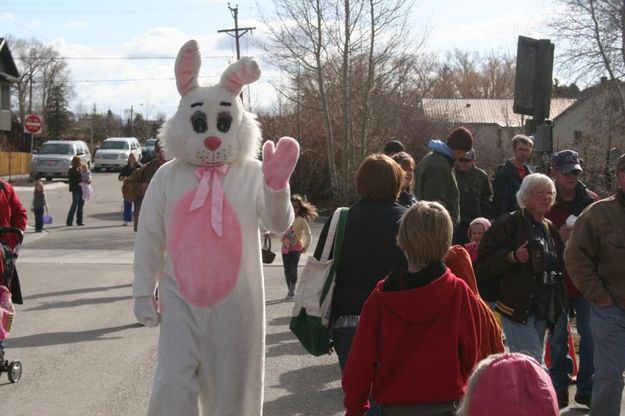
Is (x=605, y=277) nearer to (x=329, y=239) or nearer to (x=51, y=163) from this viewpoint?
(x=329, y=239)

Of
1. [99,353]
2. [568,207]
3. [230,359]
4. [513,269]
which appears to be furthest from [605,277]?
[99,353]

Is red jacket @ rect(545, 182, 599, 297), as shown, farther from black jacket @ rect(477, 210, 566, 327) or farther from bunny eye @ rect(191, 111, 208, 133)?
bunny eye @ rect(191, 111, 208, 133)

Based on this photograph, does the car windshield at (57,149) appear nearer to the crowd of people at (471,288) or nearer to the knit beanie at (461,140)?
the crowd of people at (471,288)

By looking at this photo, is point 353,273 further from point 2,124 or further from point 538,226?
point 2,124

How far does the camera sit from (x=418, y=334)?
13.2 ft

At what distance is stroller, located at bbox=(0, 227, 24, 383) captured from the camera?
7062 mm

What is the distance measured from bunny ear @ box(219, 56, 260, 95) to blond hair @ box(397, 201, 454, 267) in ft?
5.50

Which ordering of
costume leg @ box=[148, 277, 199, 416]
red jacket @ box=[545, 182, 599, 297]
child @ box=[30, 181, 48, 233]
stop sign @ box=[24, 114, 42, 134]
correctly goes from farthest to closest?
stop sign @ box=[24, 114, 42, 134]
child @ box=[30, 181, 48, 233]
red jacket @ box=[545, 182, 599, 297]
costume leg @ box=[148, 277, 199, 416]

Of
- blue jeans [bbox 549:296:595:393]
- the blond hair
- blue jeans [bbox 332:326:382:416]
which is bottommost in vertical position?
blue jeans [bbox 549:296:595:393]

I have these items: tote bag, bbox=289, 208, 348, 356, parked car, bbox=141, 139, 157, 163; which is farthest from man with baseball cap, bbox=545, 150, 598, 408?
parked car, bbox=141, 139, 157, 163

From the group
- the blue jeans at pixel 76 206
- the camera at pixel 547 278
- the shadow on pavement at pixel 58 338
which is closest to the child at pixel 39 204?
the blue jeans at pixel 76 206

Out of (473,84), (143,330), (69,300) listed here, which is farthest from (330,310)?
(473,84)

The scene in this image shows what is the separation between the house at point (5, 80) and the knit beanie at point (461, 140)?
45467 millimetres

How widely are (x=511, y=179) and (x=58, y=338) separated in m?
4.81
